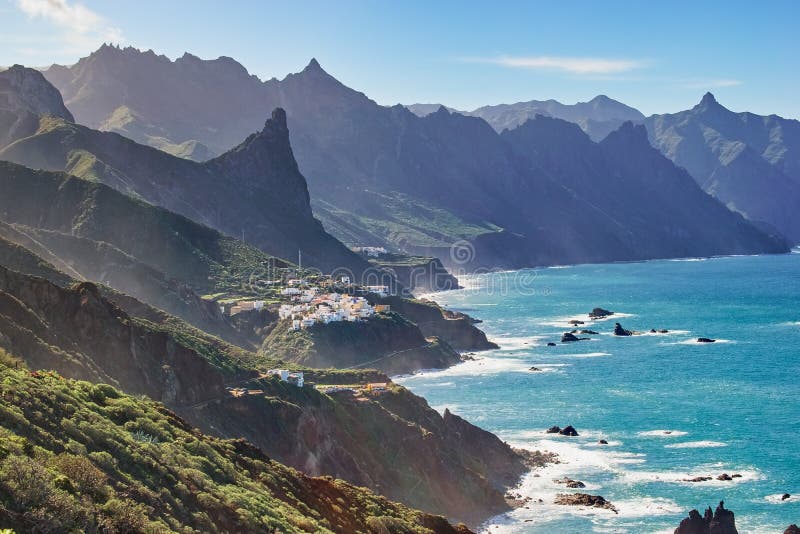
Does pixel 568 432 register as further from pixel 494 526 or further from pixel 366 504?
pixel 366 504

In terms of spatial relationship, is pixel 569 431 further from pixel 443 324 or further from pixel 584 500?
pixel 443 324

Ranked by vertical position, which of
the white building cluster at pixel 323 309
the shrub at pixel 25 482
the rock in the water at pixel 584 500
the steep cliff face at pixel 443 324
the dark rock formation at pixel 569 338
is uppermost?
the shrub at pixel 25 482

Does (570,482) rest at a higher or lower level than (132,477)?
lower

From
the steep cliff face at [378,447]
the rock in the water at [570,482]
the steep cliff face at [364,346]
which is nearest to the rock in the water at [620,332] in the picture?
the steep cliff face at [364,346]

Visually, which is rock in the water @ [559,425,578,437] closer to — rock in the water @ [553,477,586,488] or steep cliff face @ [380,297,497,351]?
rock in the water @ [553,477,586,488]

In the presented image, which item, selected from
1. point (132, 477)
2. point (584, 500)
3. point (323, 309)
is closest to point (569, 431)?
point (584, 500)

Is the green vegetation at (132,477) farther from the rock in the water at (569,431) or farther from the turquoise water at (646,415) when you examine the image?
the rock in the water at (569,431)
